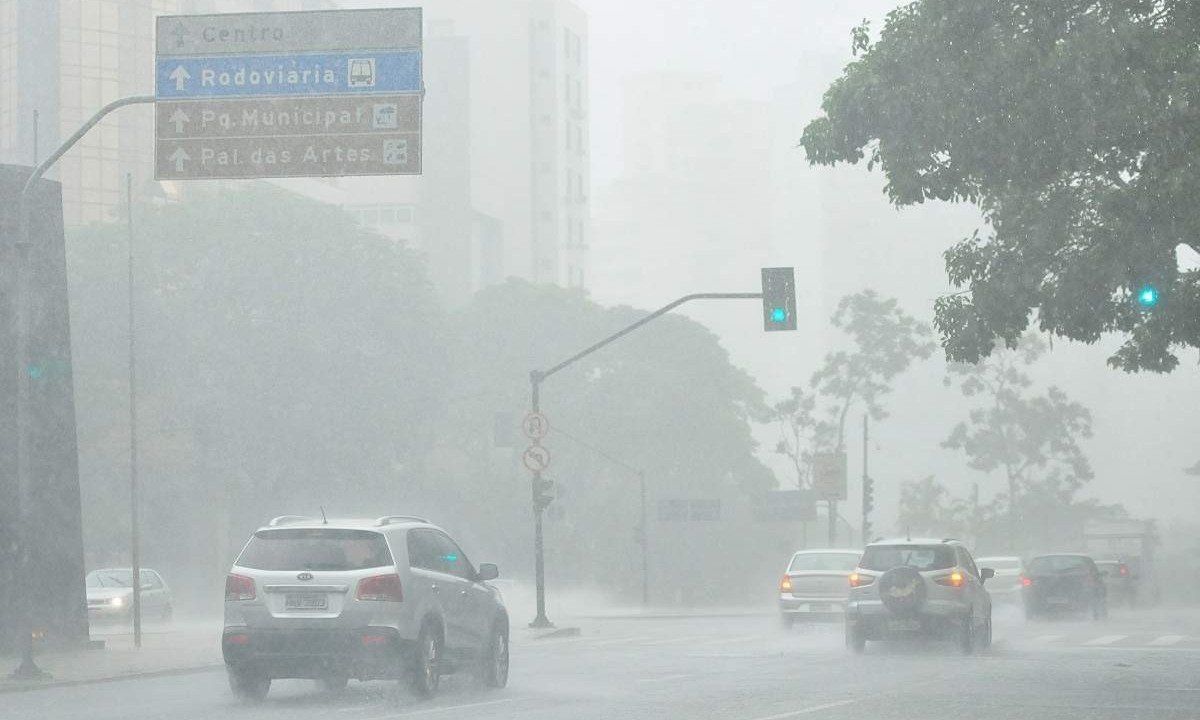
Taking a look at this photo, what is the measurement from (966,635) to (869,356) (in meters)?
62.7

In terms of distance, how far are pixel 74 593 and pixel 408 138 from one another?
10.4 meters

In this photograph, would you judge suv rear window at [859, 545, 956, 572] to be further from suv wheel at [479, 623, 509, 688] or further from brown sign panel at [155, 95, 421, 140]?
brown sign panel at [155, 95, 421, 140]

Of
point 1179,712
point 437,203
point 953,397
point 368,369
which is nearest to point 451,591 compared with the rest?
point 1179,712

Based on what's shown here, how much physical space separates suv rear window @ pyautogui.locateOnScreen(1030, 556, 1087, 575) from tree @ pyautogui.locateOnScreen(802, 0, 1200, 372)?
1918cm

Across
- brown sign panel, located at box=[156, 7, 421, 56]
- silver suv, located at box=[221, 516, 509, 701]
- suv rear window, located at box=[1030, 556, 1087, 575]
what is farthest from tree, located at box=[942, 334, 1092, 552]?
silver suv, located at box=[221, 516, 509, 701]

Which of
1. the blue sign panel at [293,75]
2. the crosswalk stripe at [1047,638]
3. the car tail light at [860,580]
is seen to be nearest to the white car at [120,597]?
the car tail light at [860,580]

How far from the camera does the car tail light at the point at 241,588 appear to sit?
17.2 meters

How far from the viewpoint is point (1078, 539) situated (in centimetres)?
8838

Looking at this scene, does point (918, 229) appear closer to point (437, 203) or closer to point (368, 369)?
point (437, 203)

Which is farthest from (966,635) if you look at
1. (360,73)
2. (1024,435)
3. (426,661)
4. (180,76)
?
(1024,435)

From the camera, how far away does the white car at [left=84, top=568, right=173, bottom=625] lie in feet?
139

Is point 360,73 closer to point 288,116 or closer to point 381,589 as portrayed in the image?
point 288,116

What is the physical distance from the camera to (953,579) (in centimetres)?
2641

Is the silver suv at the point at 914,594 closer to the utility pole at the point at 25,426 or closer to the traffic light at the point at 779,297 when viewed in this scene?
the traffic light at the point at 779,297
